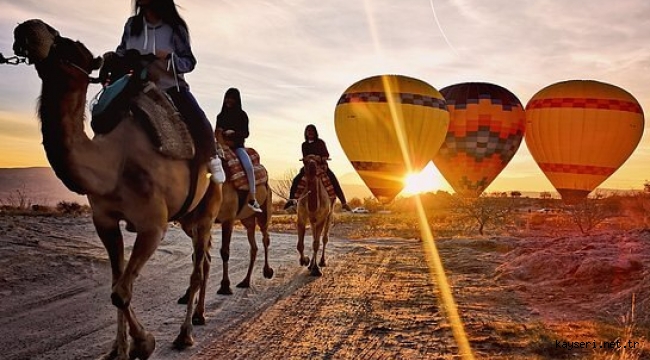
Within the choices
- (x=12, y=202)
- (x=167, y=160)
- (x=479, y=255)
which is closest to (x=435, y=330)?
(x=167, y=160)

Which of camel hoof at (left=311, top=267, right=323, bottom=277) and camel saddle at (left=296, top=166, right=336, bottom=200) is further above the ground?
camel saddle at (left=296, top=166, right=336, bottom=200)

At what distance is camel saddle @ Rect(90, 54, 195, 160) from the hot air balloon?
110ft

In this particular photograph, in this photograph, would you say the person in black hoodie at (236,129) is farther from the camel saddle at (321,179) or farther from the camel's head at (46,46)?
the camel's head at (46,46)

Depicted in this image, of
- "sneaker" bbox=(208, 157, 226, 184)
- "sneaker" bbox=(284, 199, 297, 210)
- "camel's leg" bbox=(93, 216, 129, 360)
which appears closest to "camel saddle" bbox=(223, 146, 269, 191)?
"sneaker" bbox=(208, 157, 226, 184)

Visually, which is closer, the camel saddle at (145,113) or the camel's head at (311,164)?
the camel saddle at (145,113)

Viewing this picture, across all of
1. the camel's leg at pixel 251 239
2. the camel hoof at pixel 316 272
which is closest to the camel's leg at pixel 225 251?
the camel's leg at pixel 251 239

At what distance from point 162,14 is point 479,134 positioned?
40.6m

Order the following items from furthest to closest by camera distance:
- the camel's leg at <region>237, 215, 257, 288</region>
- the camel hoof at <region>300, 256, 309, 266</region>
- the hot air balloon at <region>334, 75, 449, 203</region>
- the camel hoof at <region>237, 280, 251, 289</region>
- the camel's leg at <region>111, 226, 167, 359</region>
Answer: the hot air balloon at <region>334, 75, 449, 203</region>, the camel hoof at <region>300, 256, 309, 266</region>, the camel's leg at <region>237, 215, 257, 288</region>, the camel hoof at <region>237, 280, 251, 289</region>, the camel's leg at <region>111, 226, 167, 359</region>

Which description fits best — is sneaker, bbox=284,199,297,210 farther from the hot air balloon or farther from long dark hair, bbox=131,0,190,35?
the hot air balloon

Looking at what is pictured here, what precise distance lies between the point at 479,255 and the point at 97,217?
47.4 ft

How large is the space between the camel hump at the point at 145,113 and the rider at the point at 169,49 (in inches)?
15.1

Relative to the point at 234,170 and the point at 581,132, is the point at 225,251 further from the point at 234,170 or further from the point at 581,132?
the point at 581,132

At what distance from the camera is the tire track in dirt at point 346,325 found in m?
7.24

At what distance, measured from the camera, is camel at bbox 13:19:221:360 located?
16.8ft
